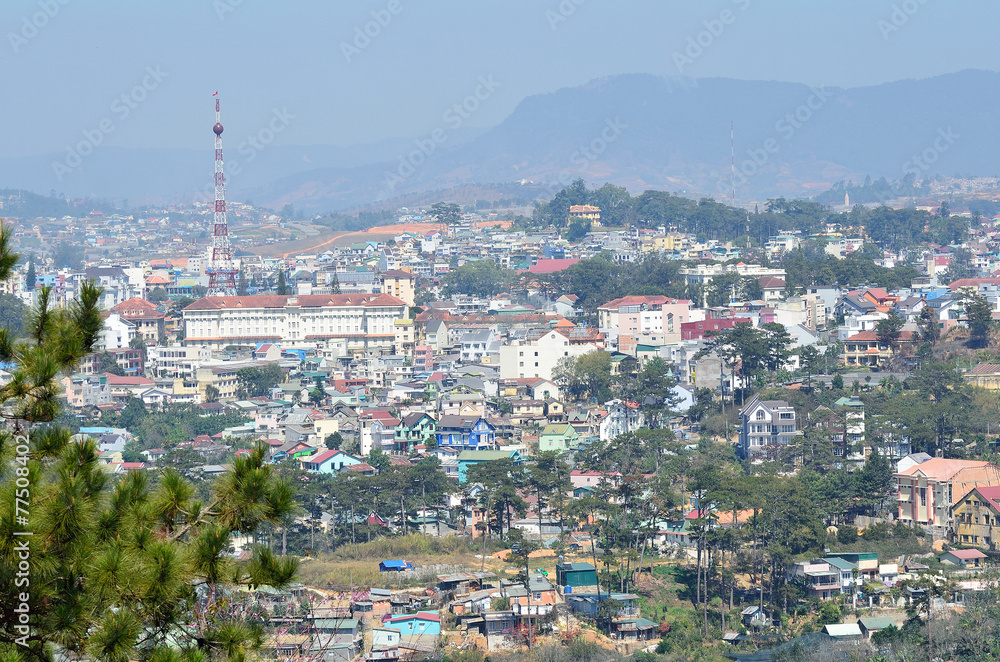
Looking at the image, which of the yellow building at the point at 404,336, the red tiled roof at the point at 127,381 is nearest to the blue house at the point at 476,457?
the red tiled roof at the point at 127,381

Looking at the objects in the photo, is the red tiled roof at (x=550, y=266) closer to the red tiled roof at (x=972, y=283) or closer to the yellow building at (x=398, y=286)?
the yellow building at (x=398, y=286)

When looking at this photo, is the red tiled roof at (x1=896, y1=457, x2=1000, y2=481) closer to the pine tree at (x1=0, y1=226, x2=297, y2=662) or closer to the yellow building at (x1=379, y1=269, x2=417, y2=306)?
the pine tree at (x1=0, y1=226, x2=297, y2=662)

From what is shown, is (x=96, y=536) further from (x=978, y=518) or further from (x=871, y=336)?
(x=871, y=336)

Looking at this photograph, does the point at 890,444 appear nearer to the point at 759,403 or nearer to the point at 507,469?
the point at 759,403

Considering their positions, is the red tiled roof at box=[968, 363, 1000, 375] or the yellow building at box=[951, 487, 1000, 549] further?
the red tiled roof at box=[968, 363, 1000, 375]

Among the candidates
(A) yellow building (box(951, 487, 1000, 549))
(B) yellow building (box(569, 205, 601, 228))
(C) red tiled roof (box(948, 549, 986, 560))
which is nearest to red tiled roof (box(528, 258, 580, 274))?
(B) yellow building (box(569, 205, 601, 228))
